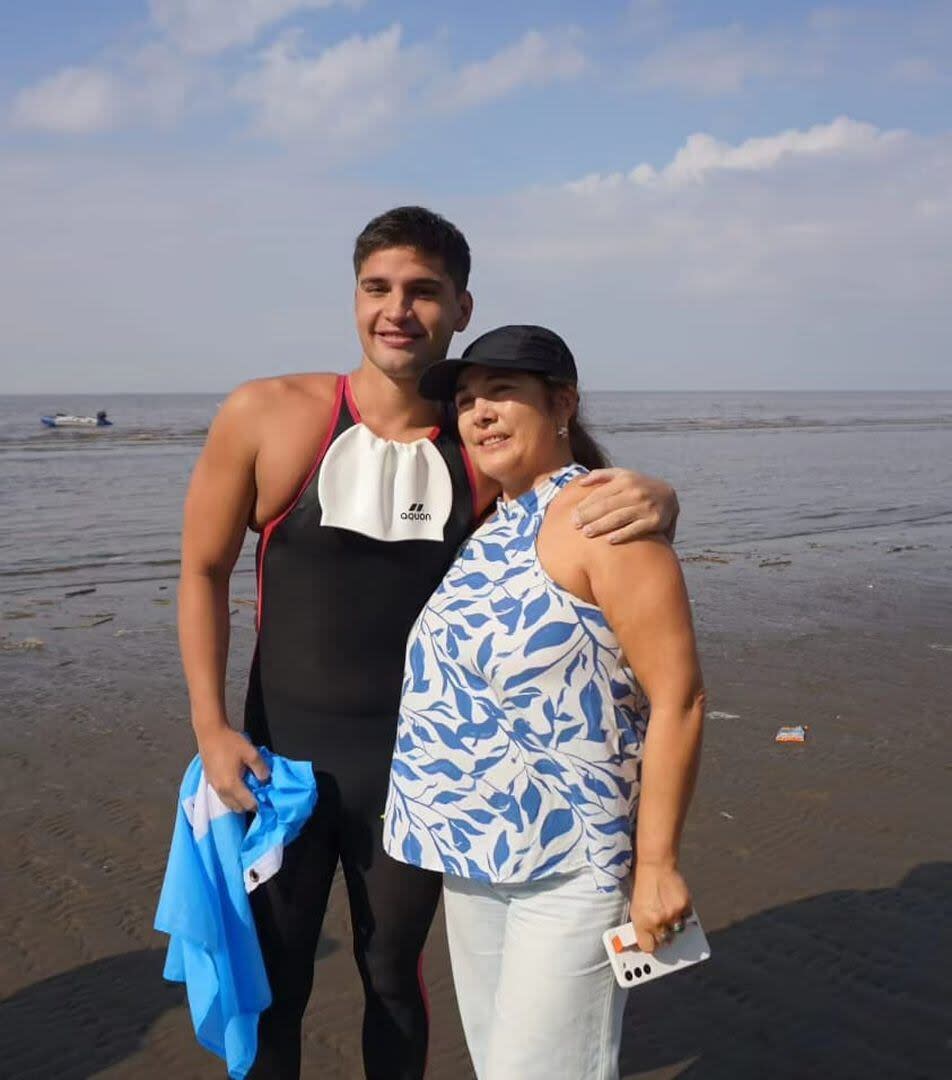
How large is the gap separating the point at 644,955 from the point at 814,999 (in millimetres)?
2017

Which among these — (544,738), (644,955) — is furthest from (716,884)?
(544,738)

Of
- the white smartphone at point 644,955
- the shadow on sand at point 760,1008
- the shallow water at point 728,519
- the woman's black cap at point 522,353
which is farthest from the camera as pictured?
the shallow water at point 728,519

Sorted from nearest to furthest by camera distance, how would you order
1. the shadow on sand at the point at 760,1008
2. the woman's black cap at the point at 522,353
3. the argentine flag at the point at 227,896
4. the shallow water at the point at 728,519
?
the woman's black cap at the point at 522,353 → the argentine flag at the point at 227,896 → the shadow on sand at the point at 760,1008 → the shallow water at the point at 728,519

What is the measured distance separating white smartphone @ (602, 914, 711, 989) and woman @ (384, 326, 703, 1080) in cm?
3

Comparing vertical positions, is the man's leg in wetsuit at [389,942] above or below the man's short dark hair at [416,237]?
below

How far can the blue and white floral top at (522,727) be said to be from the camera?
2.38 m

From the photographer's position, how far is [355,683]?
2955mm

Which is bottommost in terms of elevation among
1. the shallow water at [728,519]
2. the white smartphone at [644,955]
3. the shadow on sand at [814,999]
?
the shadow on sand at [814,999]

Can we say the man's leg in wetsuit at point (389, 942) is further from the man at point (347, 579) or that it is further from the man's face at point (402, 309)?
the man's face at point (402, 309)

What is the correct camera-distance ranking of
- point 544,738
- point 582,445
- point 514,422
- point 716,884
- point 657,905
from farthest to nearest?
point 716,884, point 582,445, point 514,422, point 544,738, point 657,905

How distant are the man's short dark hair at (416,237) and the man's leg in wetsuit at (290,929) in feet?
Answer: 4.58

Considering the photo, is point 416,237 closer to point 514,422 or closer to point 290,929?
point 514,422

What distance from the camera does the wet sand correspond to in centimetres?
374

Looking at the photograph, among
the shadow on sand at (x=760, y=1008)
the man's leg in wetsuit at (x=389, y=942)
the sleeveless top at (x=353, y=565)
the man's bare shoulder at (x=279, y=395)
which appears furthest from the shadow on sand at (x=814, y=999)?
the man's bare shoulder at (x=279, y=395)
